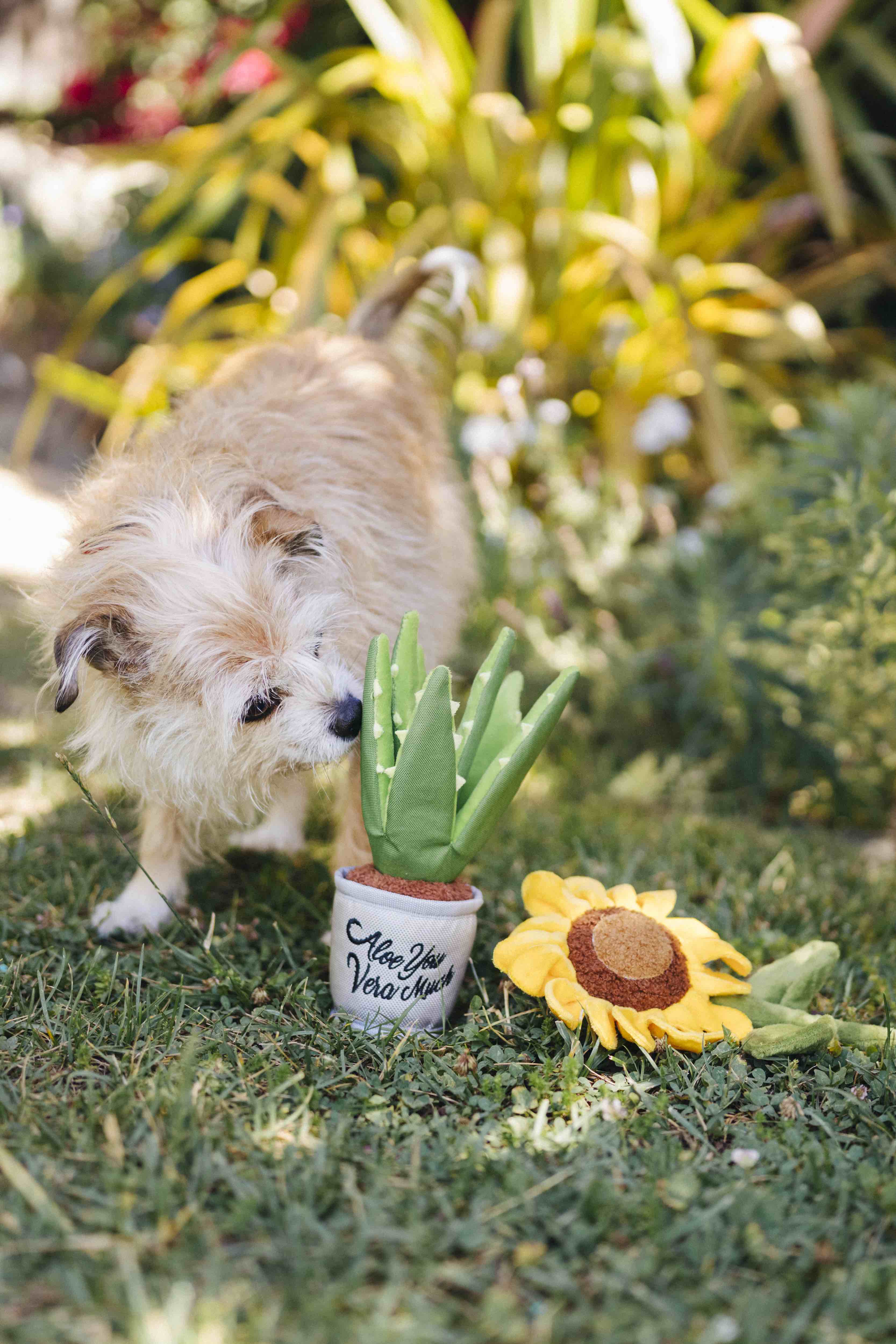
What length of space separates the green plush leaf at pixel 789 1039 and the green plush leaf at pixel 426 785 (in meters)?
0.64

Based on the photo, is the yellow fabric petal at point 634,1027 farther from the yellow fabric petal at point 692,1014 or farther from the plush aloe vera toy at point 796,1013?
the plush aloe vera toy at point 796,1013

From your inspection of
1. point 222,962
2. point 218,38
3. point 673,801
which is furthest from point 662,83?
point 222,962

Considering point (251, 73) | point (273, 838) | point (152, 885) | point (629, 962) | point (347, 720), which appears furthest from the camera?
point (251, 73)

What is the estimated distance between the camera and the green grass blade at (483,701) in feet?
6.22

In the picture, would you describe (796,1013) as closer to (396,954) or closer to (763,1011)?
(763,1011)

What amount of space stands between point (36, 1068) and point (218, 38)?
21.8 ft

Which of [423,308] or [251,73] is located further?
[251,73]

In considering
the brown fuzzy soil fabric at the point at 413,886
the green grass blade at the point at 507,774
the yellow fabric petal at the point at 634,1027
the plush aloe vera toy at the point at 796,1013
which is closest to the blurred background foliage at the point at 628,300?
the plush aloe vera toy at the point at 796,1013

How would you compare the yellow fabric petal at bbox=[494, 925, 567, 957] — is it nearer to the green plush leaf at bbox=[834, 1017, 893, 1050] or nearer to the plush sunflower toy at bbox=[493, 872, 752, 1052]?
the plush sunflower toy at bbox=[493, 872, 752, 1052]

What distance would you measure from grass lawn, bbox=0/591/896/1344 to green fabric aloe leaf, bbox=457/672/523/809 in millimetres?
418

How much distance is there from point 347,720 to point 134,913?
73cm

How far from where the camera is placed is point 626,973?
177 centimetres

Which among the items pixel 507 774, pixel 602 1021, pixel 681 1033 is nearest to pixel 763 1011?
pixel 681 1033

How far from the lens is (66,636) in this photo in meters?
1.80
